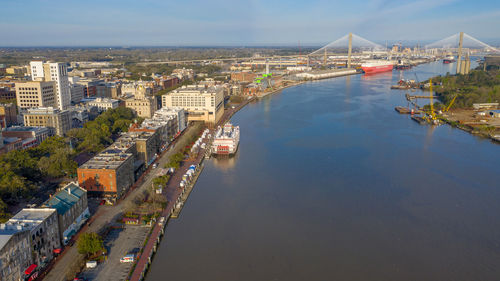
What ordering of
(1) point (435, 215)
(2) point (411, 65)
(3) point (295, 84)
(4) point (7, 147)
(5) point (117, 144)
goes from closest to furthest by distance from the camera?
(1) point (435, 215), (5) point (117, 144), (4) point (7, 147), (3) point (295, 84), (2) point (411, 65)

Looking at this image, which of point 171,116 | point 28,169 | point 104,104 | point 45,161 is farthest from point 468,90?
point 28,169

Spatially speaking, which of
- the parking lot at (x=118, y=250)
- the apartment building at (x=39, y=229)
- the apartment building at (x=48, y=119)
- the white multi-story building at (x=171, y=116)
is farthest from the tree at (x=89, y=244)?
the apartment building at (x=48, y=119)

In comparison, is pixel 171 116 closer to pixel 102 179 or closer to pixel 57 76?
pixel 102 179

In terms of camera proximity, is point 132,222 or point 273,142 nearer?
point 132,222

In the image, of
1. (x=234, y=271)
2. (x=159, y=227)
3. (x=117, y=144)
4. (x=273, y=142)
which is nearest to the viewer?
(x=234, y=271)

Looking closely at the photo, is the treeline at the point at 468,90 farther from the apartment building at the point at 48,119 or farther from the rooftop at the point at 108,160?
the apartment building at the point at 48,119

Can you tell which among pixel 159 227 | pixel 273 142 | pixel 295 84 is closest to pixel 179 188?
pixel 159 227

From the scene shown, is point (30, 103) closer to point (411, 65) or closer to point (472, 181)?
point (472, 181)
